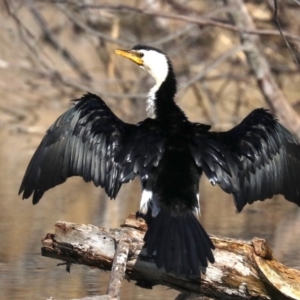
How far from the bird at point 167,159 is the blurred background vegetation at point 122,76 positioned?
189cm

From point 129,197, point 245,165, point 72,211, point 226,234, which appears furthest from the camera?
point 129,197

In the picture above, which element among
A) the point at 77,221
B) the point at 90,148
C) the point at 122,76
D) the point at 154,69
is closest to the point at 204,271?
the point at 90,148

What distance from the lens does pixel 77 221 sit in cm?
693

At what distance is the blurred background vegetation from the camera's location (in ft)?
24.2

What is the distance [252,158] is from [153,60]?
93 cm

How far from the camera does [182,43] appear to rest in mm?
10516

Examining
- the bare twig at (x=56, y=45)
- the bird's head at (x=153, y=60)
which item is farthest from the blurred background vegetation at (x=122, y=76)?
the bird's head at (x=153, y=60)

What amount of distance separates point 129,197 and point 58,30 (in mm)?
4234

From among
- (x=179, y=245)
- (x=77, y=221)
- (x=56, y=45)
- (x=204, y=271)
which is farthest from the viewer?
(x=56, y=45)

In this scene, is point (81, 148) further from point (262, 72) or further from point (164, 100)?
point (262, 72)

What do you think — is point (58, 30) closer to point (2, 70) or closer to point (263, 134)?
point (2, 70)

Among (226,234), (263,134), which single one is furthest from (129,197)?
(263,134)

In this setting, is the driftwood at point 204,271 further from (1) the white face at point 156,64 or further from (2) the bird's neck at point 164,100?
(1) the white face at point 156,64

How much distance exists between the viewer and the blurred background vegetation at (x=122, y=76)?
7375 mm
